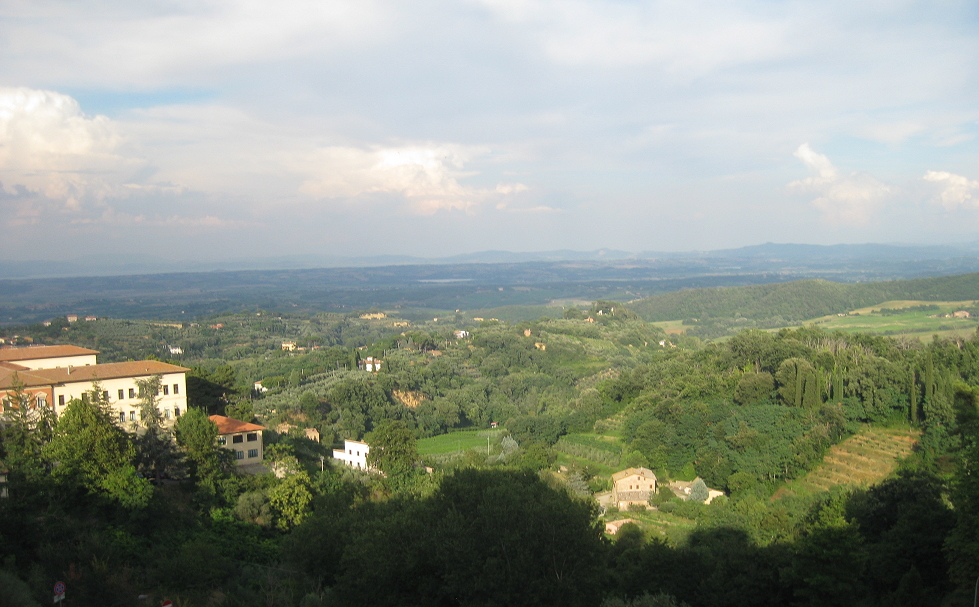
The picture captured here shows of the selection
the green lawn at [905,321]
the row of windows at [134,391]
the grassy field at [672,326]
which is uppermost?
the row of windows at [134,391]

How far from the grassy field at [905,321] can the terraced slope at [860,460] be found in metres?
41.8

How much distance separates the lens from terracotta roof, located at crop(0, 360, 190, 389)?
24203mm

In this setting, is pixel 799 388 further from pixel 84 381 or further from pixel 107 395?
pixel 84 381

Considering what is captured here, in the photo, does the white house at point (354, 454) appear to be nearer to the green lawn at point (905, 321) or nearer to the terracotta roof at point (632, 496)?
the terracotta roof at point (632, 496)

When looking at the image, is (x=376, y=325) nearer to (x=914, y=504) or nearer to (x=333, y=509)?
(x=333, y=509)

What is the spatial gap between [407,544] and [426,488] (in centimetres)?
994

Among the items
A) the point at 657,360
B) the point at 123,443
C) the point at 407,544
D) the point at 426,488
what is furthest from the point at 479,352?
the point at 407,544

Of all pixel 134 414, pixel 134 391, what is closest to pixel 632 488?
pixel 134 414

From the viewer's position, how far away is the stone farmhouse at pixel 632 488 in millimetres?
33062

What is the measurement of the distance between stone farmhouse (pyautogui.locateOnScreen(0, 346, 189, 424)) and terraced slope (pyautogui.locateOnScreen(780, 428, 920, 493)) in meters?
24.9

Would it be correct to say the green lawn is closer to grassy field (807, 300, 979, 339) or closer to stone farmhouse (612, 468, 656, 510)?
grassy field (807, 300, 979, 339)

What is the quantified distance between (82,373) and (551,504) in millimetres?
17959

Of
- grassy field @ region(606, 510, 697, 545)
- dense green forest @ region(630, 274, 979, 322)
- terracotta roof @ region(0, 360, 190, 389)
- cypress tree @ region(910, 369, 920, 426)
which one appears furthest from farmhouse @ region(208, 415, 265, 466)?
dense green forest @ region(630, 274, 979, 322)

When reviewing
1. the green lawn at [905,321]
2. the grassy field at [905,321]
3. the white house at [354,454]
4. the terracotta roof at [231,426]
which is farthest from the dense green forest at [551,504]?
the grassy field at [905,321]
